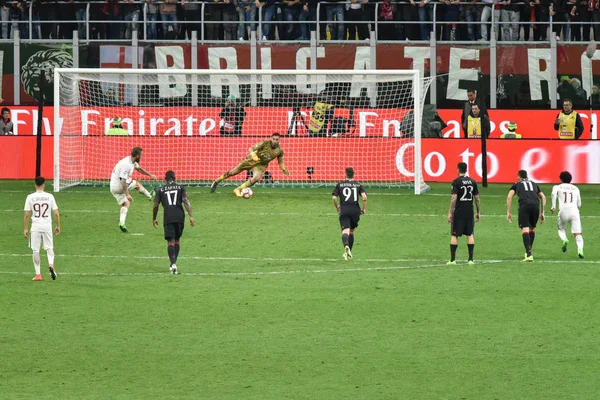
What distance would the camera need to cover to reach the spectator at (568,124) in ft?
112

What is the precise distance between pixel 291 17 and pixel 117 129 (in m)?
7.16

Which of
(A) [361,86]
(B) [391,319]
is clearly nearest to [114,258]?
(B) [391,319]

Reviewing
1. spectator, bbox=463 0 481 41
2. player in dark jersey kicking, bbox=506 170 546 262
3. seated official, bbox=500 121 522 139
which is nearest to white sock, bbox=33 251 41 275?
player in dark jersey kicking, bbox=506 170 546 262

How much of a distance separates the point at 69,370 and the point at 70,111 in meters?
21.3

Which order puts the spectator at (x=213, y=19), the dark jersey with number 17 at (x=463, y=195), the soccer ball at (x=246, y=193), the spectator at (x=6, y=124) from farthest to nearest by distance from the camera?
the spectator at (x=213, y=19) < the spectator at (x=6, y=124) < the soccer ball at (x=246, y=193) < the dark jersey with number 17 at (x=463, y=195)

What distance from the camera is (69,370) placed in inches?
579

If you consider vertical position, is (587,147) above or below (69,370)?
above

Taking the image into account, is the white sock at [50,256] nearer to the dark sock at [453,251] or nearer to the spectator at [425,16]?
the dark sock at [453,251]

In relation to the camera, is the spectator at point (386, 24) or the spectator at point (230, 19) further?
the spectator at point (230, 19)

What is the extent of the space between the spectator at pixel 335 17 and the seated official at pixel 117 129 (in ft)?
24.7

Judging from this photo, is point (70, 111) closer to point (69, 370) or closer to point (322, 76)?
point (322, 76)

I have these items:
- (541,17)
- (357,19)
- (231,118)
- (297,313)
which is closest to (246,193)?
(231,118)

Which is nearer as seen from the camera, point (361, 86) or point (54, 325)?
point (54, 325)

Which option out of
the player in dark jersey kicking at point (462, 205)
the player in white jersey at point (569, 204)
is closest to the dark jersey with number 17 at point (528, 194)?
the player in white jersey at point (569, 204)
